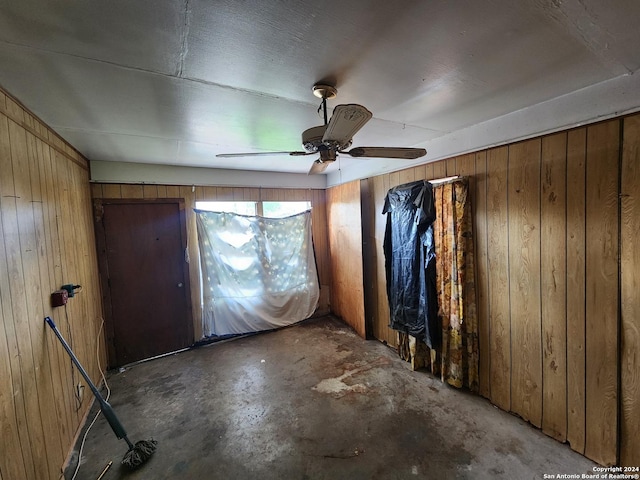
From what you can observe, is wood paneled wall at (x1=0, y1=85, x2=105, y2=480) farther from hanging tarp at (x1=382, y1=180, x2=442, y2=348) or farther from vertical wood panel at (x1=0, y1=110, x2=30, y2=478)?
hanging tarp at (x1=382, y1=180, x2=442, y2=348)

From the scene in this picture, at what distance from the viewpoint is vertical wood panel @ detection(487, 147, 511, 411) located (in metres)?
2.10

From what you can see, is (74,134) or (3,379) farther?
(74,134)

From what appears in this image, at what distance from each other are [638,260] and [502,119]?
1234 millimetres

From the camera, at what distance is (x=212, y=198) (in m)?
3.64

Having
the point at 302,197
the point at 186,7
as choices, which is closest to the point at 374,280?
the point at 302,197

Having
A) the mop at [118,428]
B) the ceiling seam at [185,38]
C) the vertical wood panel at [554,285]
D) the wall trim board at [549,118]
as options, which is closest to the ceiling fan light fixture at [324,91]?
the ceiling seam at [185,38]

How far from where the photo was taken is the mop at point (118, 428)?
174 cm

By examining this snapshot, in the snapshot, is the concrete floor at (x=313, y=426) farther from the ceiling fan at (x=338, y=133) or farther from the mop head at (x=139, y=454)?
the ceiling fan at (x=338, y=133)

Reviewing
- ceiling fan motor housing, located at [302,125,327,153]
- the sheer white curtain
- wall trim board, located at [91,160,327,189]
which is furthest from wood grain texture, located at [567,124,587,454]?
wall trim board, located at [91,160,327,189]

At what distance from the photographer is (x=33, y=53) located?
1.15 meters

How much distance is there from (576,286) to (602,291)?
0.12m

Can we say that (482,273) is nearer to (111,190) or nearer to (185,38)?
(185,38)

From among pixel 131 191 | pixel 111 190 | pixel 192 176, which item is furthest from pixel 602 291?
pixel 111 190

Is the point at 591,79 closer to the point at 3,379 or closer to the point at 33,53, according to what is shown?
the point at 33,53
